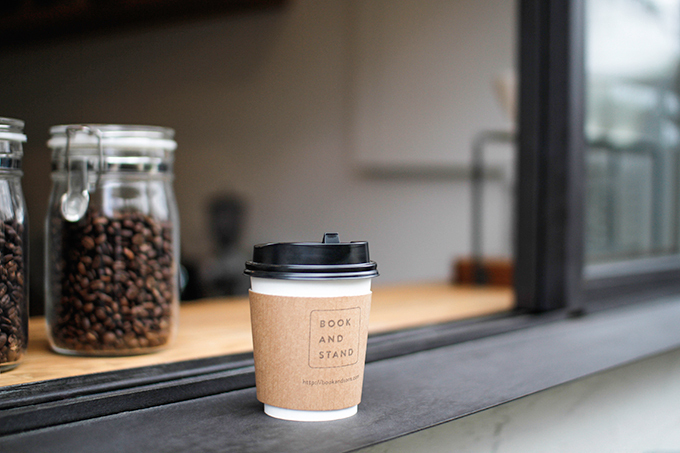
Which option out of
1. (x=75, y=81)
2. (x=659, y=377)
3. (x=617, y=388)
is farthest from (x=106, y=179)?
(x=75, y=81)

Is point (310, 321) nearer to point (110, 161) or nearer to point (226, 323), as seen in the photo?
point (110, 161)

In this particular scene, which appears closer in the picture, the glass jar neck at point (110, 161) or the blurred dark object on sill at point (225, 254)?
the glass jar neck at point (110, 161)

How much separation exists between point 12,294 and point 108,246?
0.11 m

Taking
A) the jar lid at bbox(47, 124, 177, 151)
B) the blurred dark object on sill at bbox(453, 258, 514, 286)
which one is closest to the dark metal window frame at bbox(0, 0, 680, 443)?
the blurred dark object on sill at bbox(453, 258, 514, 286)

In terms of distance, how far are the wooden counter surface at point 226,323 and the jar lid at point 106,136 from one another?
23 centimetres

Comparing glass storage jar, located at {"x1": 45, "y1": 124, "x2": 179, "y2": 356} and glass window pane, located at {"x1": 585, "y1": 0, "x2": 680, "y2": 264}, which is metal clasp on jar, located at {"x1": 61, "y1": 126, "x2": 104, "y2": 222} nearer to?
glass storage jar, located at {"x1": 45, "y1": 124, "x2": 179, "y2": 356}

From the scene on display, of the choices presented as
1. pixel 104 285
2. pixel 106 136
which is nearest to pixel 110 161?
pixel 106 136

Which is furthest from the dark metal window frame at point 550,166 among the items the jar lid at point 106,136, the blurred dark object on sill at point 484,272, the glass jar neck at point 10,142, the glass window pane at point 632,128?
the glass jar neck at point 10,142

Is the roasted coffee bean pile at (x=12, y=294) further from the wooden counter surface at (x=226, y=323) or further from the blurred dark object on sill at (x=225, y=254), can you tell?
the blurred dark object on sill at (x=225, y=254)

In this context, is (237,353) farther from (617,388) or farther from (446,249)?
(446,249)

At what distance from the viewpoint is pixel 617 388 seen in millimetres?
920

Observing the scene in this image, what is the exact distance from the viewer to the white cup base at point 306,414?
543 mm

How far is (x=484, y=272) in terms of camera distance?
1646 mm

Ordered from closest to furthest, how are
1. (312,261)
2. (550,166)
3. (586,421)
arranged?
(312,261) < (586,421) < (550,166)
